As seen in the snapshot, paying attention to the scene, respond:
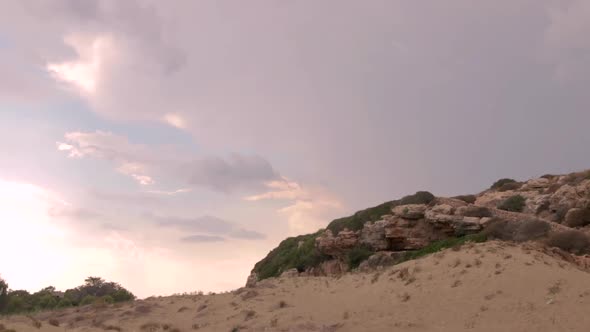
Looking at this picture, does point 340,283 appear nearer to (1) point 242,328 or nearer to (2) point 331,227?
(1) point 242,328

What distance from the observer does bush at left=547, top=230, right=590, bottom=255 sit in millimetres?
28172

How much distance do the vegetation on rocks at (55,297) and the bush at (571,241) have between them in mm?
35244

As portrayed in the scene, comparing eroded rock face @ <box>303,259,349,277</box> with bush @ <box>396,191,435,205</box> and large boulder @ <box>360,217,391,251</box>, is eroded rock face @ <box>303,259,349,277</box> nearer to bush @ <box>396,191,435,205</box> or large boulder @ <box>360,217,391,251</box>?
large boulder @ <box>360,217,391,251</box>

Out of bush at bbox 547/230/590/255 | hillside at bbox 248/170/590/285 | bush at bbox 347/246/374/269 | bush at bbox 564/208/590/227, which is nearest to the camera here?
bush at bbox 547/230/590/255

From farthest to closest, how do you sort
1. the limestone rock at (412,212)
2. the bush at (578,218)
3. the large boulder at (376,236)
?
the large boulder at (376,236), the limestone rock at (412,212), the bush at (578,218)

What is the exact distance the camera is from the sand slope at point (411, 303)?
1709 cm

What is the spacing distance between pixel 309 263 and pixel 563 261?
25.9m

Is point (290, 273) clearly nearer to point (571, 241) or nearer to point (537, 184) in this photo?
point (571, 241)

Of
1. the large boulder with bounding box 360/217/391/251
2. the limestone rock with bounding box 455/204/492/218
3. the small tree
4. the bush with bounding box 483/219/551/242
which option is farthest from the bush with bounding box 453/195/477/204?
the small tree

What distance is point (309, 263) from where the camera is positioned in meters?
46.1

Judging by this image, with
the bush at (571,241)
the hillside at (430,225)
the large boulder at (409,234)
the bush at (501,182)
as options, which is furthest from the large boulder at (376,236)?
the bush at (501,182)

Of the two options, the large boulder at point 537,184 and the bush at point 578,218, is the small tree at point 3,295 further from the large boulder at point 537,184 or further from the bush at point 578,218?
the large boulder at point 537,184

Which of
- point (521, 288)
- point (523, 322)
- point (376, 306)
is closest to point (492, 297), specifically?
point (521, 288)

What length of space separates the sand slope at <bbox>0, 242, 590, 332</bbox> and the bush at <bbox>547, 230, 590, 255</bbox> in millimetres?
6181
